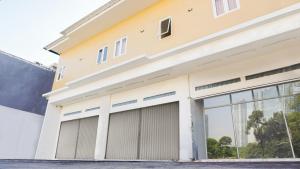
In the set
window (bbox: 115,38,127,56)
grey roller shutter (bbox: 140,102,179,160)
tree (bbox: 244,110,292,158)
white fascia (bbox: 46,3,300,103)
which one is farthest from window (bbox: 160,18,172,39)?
tree (bbox: 244,110,292,158)

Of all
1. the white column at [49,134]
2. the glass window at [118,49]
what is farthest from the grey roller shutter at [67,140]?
the glass window at [118,49]

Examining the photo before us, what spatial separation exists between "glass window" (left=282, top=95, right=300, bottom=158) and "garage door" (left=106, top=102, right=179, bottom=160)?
414 centimetres

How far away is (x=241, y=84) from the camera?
26.5 feet

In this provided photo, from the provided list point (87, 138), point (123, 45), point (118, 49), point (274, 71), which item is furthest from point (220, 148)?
point (87, 138)

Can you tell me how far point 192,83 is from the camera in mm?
9367

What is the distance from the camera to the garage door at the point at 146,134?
9211mm

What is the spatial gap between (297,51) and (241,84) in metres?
2.08

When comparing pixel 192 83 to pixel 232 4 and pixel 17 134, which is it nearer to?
pixel 232 4

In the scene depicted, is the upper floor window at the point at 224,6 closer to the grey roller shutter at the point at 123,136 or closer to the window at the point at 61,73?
the grey roller shutter at the point at 123,136

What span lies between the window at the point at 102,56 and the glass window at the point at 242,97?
7.65 meters

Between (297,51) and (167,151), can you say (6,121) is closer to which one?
(167,151)

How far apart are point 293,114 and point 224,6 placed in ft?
16.0

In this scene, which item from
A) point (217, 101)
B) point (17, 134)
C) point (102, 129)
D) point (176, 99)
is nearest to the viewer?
point (217, 101)

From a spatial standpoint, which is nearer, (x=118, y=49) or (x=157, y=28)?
(x=157, y=28)
